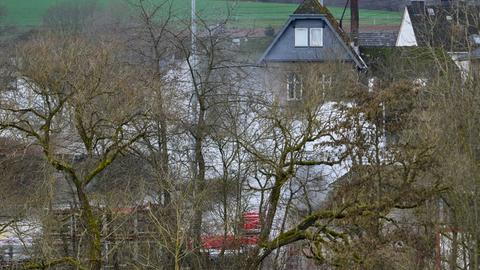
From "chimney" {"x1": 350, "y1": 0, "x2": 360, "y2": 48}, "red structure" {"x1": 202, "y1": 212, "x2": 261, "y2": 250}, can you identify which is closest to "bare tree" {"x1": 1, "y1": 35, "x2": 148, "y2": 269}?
"red structure" {"x1": 202, "y1": 212, "x2": 261, "y2": 250}

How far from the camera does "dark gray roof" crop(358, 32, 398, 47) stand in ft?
144

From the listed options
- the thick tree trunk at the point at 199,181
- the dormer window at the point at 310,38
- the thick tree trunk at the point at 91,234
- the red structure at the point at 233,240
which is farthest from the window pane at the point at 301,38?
the thick tree trunk at the point at 91,234

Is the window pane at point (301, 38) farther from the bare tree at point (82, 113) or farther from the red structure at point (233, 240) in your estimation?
the red structure at point (233, 240)

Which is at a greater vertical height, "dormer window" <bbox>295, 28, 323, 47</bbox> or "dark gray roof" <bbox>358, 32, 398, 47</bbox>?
"dark gray roof" <bbox>358, 32, 398, 47</bbox>

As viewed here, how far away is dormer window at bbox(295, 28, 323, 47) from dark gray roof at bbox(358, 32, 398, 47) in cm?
954

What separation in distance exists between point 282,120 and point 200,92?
1706 millimetres

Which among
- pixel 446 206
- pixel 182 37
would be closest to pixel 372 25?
pixel 182 37

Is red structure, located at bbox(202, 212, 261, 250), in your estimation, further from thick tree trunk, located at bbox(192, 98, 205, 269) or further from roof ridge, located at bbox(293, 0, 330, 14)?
roof ridge, located at bbox(293, 0, 330, 14)

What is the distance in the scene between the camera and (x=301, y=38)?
3400cm

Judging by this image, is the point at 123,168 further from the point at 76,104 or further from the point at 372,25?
the point at 372,25

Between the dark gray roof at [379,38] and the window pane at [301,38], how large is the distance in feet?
31.2

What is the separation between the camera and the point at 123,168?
1670 centimetres

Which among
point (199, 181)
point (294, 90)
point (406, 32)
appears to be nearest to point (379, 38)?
point (406, 32)

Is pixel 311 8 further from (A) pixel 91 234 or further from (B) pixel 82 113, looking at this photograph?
(A) pixel 91 234
